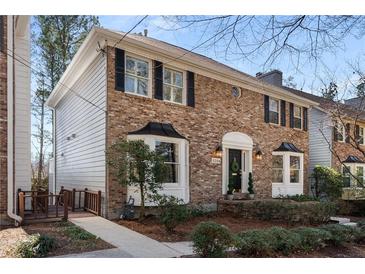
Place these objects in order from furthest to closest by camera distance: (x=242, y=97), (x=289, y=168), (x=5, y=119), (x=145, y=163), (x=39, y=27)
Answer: (x=289, y=168), (x=242, y=97), (x=145, y=163), (x=39, y=27), (x=5, y=119)

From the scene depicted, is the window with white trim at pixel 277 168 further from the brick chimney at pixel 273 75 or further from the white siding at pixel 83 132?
the white siding at pixel 83 132

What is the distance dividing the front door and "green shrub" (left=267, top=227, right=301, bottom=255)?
12.5 ft

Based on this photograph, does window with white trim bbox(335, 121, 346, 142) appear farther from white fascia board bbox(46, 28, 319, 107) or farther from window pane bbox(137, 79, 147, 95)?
window pane bbox(137, 79, 147, 95)

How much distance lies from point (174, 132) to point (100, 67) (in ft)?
6.23

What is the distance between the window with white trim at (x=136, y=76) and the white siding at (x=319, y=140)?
12.3 ft

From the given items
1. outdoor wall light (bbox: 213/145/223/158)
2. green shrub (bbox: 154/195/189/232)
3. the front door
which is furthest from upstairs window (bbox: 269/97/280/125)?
green shrub (bbox: 154/195/189/232)

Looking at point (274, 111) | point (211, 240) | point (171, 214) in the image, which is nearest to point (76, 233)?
point (171, 214)

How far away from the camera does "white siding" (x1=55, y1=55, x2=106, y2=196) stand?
20.9 ft

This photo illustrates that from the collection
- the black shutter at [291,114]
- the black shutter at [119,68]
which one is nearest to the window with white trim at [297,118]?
the black shutter at [291,114]

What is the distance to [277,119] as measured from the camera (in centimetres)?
952

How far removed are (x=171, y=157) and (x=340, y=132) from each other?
318 centimetres
